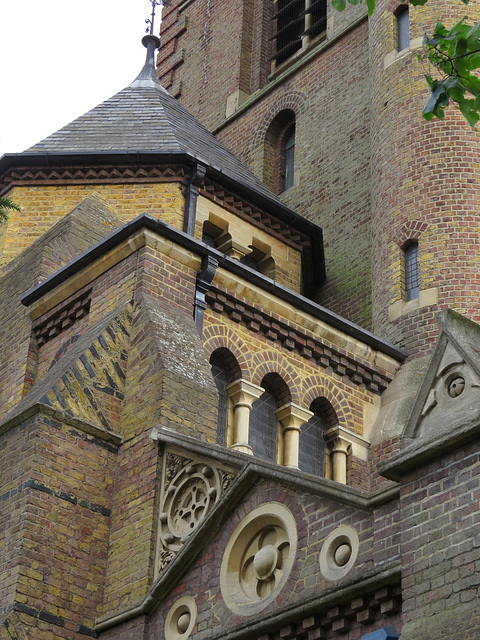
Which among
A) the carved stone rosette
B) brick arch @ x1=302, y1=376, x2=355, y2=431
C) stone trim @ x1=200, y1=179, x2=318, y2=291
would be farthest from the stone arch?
the carved stone rosette

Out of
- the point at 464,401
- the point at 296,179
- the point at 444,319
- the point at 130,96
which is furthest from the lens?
the point at 296,179

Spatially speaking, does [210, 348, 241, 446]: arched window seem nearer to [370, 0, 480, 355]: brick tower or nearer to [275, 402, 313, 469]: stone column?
[275, 402, 313, 469]: stone column

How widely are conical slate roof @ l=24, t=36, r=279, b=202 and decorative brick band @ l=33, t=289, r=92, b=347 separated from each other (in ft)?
15.3

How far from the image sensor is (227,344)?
14.7 meters

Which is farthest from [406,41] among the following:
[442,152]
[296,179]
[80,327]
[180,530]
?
[180,530]

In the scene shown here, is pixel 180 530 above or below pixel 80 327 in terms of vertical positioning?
below

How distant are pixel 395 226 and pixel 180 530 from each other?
9.24 m

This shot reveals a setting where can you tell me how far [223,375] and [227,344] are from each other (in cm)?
42

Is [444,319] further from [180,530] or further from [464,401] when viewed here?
[180,530]

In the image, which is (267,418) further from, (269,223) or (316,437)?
(269,223)

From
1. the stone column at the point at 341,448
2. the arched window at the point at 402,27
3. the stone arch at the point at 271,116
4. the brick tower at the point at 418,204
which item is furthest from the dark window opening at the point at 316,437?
the stone arch at the point at 271,116

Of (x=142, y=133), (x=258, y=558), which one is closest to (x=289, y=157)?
(x=142, y=133)

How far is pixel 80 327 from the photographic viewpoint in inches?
580

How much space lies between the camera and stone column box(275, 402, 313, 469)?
1503 cm
